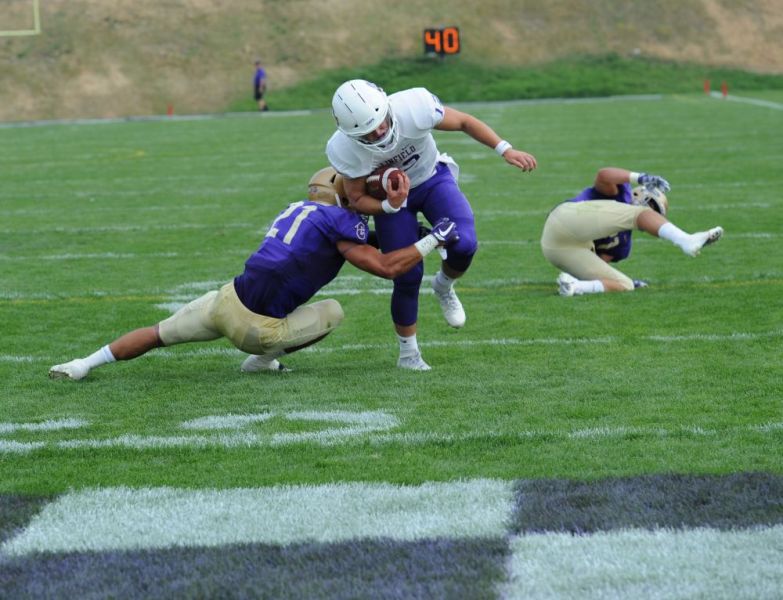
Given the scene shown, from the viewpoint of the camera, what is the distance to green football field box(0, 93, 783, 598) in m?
3.21

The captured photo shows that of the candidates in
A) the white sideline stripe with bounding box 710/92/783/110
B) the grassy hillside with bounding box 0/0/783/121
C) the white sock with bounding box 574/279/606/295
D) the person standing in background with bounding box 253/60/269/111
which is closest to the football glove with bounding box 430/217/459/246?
the white sock with bounding box 574/279/606/295

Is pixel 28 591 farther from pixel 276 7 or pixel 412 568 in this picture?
pixel 276 7

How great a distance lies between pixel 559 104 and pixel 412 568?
28.3m

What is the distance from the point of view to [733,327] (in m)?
6.47

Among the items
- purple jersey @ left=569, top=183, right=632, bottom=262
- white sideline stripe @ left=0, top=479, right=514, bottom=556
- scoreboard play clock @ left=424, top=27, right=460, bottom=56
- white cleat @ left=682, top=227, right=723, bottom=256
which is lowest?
scoreboard play clock @ left=424, top=27, right=460, bottom=56

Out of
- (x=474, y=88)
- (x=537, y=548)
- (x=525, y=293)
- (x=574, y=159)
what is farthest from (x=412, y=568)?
(x=474, y=88)

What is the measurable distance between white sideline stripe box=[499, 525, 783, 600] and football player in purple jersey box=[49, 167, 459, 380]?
2369 mm

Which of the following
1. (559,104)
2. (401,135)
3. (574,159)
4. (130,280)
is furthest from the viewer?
(559,104)

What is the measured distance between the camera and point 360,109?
5.56 metres

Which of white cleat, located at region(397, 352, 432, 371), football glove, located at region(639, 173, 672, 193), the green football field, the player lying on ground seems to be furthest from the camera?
the player lying on ground

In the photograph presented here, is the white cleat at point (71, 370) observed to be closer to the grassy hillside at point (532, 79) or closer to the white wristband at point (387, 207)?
the white wristband at point (387, 207)

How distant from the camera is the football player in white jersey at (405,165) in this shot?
18.4 feet

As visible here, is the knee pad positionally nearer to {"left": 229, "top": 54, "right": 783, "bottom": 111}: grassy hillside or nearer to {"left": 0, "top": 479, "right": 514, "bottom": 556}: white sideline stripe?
{"left": 0, "top": 479, "right": 514, "bottom": 556}: white sideline stripe

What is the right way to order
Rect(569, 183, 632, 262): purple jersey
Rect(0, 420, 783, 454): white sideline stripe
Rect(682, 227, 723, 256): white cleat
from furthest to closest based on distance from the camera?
Rect(569, 183, 632, 262): purple jersey < Rect(682, 227, 723, 256): white cleat < Rect(0, 420, 783, 454): white sideline stripe
